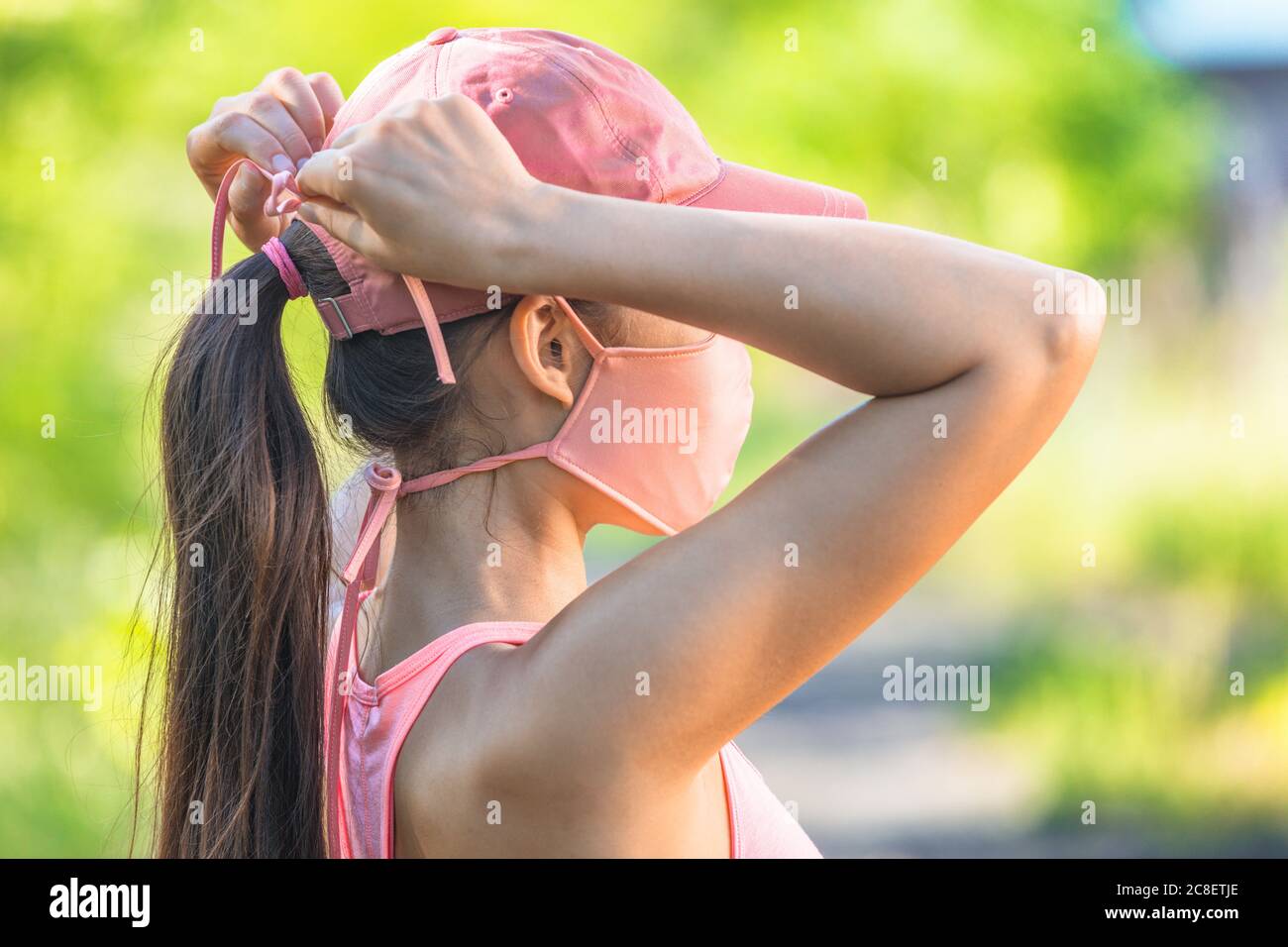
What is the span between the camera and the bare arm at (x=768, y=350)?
0.97 meters

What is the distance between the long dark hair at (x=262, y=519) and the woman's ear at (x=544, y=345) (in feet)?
0.08

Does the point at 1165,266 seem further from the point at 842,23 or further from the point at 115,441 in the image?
the point at 115,441

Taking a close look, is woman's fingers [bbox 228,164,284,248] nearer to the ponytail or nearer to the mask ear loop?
the ponytail

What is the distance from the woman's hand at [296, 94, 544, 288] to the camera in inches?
38.2

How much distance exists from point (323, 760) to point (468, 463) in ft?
0.97

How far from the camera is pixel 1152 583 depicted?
5.71 m

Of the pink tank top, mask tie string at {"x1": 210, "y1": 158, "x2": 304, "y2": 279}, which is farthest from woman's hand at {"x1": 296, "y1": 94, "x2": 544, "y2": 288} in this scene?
the pink tank top

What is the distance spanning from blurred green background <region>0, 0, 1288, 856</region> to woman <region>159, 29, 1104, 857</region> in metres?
3.09

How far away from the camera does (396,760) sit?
1.10 metres

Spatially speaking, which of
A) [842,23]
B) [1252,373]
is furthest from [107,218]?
[1252,373]

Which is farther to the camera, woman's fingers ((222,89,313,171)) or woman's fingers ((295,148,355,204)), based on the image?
woman's fingers ((222,89,313,171))

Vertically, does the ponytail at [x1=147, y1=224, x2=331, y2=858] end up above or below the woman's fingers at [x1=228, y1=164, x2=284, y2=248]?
below

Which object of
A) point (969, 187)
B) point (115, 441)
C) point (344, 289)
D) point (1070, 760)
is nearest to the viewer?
point (344, 289)

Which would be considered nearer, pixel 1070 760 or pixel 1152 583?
pixel 1070 760
